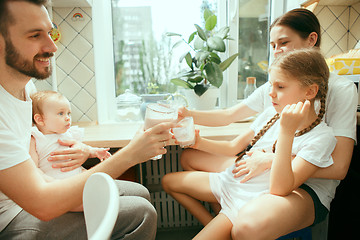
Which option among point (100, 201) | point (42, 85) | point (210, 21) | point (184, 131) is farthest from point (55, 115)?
point (210, 21)

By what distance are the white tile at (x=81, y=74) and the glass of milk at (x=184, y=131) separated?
3.83ft

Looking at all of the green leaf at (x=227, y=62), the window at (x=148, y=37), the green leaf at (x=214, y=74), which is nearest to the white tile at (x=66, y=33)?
the window at (x=148, y=37)

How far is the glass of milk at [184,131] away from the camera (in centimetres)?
122

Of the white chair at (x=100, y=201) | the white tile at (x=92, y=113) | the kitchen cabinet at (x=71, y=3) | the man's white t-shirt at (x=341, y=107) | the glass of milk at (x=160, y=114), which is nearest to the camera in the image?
the white chair at (x=100, y=201)

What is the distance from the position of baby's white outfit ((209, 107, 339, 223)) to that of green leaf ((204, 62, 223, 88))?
0.73m

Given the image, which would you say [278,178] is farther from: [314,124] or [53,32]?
[53,32]

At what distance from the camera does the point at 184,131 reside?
123 centimetres

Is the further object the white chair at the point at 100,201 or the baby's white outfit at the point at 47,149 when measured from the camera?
the baby's white outfit at the point at 47,149

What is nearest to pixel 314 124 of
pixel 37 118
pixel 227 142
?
pixel 227 142

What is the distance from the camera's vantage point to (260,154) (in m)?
1.22

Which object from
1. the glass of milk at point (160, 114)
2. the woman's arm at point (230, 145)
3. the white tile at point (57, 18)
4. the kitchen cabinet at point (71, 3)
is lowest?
the woman's arm at point (230, 145)

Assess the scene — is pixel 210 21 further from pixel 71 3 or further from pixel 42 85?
pixel 42 85

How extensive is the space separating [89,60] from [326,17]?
1834mm

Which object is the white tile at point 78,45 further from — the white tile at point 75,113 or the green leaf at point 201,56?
the green leaf at point 201,56
